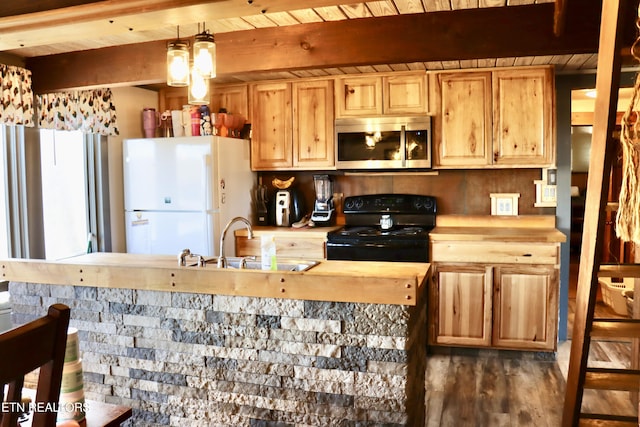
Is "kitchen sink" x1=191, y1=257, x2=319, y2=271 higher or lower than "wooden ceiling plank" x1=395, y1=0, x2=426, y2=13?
lower

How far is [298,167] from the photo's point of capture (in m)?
4.41

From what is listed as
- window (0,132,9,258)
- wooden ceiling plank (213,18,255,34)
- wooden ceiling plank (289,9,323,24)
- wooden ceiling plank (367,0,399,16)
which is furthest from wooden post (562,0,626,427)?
window (0,132,9,258)

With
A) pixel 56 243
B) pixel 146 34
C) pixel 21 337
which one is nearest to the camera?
pixel 21 337

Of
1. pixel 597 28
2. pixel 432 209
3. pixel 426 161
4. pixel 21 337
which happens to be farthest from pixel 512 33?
pixel 21 337

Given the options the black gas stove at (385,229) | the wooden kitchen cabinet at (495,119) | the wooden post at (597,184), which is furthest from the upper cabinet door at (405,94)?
the wooden post at (597,184)

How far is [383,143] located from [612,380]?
2763mm

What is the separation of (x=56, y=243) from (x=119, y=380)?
5.72 feet

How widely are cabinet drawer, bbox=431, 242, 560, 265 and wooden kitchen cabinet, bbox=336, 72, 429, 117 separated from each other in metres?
1.07

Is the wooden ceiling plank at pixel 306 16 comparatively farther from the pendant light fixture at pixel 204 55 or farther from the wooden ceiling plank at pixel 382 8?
the pendant light fixture at pixel 204 55

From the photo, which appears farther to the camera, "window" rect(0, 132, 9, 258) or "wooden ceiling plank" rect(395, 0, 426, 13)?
"window" rect(0, 132, 9, 258)

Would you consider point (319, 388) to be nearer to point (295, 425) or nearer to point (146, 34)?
point (295, 425)

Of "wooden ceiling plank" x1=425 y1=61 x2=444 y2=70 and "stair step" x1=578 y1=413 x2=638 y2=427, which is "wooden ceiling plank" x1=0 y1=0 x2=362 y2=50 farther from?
"wooden ceiling plank" x1=425 y1=61 x2=444 y2=70

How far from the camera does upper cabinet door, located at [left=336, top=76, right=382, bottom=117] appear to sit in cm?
416

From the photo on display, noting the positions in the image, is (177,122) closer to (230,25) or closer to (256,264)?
(230,25)
